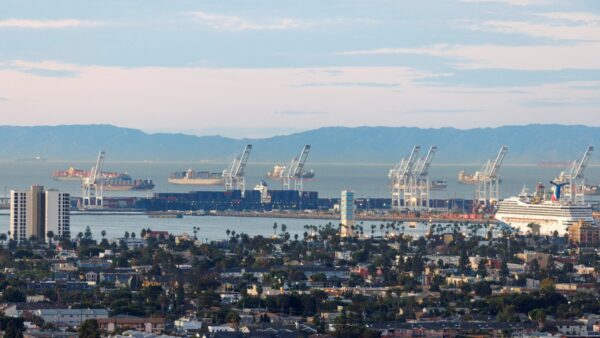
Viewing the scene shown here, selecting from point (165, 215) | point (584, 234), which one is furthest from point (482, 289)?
point (165, 215)

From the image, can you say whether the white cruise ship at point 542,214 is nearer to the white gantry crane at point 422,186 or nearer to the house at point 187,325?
the white gantry crane at point 422,186

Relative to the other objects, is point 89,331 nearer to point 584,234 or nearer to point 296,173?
point 584,234

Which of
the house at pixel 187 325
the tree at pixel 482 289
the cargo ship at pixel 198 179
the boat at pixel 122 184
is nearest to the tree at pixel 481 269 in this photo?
the tree at pixel 482 289

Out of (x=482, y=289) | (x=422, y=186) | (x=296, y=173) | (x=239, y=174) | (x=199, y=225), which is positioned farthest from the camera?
(x=296, y=173)

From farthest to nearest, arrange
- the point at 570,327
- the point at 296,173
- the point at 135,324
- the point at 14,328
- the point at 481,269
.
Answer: the point at 296,173, the point at 481,269, the point at 570,327, the point at 135,324, the point at 14,328

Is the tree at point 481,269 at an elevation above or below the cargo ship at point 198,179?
below

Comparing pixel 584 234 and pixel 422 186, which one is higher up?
pixel 422 186

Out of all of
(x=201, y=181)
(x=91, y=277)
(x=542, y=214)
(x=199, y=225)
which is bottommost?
(x=91, y=277)
